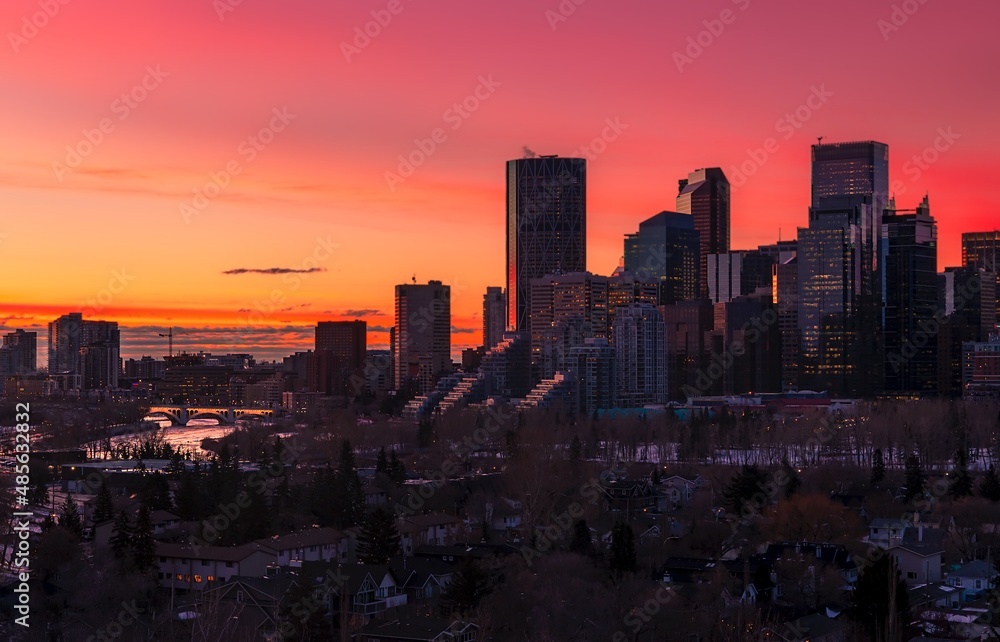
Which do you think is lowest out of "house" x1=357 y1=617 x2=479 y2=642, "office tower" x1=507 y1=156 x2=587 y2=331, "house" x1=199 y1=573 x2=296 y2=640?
"house" x1=357 y1=617 x2=479 y2=642

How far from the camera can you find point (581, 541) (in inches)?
1083

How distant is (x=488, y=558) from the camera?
1017 inches

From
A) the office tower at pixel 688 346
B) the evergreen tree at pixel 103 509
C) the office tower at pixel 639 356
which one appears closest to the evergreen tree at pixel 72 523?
the evergreen tree at pixel 103 509

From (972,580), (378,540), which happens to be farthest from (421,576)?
(972,580)

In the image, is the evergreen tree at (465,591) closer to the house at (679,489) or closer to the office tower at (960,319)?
the house at (679,489)

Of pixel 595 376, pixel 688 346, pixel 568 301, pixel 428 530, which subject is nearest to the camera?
pixel 428 530

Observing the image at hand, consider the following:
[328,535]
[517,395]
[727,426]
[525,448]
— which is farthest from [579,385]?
[328,535]

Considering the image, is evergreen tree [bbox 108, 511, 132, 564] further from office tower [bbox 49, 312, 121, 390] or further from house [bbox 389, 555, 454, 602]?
office tower [bbox 49, 312, 121, 390]

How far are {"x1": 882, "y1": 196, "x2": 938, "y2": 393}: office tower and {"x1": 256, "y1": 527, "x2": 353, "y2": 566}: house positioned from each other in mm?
79800

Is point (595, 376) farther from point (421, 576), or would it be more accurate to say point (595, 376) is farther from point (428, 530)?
point (421, 576)

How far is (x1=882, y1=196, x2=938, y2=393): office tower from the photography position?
101062 millimetres

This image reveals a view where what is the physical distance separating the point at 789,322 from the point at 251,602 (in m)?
86.7

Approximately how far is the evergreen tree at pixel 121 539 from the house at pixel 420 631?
7681 mm

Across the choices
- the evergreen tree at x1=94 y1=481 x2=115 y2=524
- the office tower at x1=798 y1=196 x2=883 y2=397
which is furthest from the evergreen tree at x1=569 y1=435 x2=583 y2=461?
the office tower at x1=798 y1=196 x2=883 y2=397
